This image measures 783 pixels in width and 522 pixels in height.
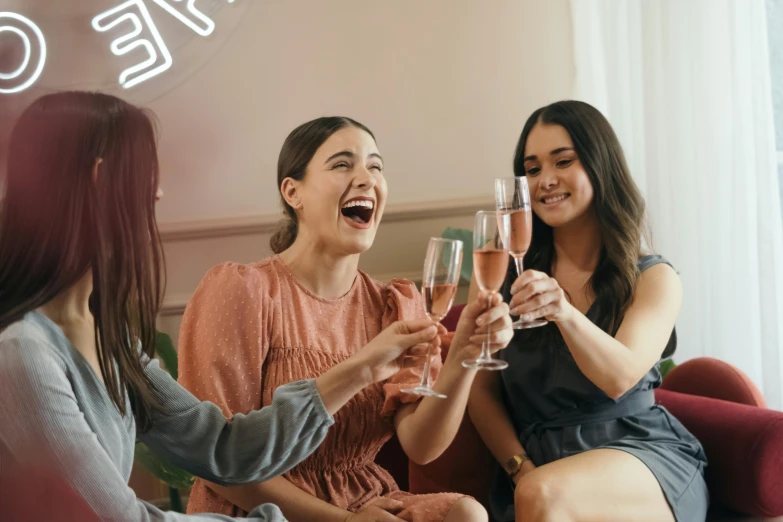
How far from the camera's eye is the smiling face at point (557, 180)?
191cm

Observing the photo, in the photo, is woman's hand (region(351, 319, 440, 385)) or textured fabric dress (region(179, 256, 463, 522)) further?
textured fabric dress (region(179, 256, 463, 522))

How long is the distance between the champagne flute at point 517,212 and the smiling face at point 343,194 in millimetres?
277

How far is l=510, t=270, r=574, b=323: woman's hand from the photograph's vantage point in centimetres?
147

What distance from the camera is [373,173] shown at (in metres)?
1.71

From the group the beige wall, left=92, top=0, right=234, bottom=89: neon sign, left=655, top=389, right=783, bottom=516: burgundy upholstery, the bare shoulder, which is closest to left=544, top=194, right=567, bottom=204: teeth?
the bare shoulder

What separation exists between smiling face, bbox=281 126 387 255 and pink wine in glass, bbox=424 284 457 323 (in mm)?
385

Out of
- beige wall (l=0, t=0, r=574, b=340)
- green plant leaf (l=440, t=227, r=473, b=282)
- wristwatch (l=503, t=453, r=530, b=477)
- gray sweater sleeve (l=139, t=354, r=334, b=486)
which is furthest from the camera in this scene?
beige wall (l=0, t=0, r=574, b=340)

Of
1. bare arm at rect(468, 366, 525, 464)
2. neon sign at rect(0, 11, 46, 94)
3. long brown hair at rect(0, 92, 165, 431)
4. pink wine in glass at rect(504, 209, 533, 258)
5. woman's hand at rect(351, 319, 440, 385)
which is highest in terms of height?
neon sign at rect(0, 11, 46, 94)

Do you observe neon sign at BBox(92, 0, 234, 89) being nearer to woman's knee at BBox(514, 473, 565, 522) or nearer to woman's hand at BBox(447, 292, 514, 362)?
woman's hand at BBox(447, 292, 514, 362)

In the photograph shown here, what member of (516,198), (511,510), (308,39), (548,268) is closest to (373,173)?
(516,198)

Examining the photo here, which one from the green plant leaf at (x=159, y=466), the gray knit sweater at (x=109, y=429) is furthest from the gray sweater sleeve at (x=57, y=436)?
the green plant leaf at (x=159, y=466)

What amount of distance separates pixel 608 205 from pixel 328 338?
768 millimetres

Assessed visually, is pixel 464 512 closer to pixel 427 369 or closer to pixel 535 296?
pixel 427 369

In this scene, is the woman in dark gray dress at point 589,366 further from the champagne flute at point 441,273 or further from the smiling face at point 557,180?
the champagne flute at point 441,273
